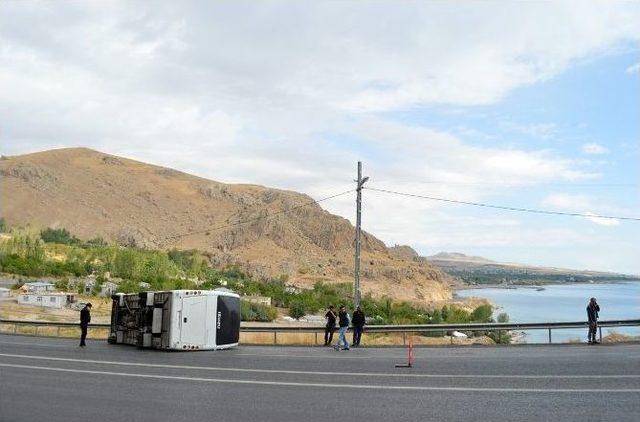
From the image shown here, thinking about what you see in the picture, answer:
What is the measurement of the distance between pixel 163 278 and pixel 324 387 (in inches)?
3046

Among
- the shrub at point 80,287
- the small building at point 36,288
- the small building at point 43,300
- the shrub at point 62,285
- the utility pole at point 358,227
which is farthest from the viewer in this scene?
the shrub at point 62,285

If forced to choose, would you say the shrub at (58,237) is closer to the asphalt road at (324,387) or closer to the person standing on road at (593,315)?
the asphalt road at (324,387)

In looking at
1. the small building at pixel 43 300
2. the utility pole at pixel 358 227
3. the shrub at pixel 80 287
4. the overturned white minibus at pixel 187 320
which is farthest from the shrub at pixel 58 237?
the overturned white minibus at pixel 187 320

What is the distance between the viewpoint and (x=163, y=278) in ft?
287

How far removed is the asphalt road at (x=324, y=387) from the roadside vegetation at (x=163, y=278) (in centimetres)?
4926

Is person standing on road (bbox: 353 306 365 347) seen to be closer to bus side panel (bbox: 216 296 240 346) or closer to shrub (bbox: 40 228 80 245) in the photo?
bus side panel (bbox: 216 296 240 346)

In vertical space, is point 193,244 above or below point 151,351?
above

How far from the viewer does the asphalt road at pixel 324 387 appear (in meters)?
A: 10.4

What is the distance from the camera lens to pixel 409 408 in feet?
35.1

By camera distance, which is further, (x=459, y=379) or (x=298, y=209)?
(x=298, y=209)

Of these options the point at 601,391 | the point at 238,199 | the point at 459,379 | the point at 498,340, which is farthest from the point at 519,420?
the point at 238,199

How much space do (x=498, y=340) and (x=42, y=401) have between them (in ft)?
97.9

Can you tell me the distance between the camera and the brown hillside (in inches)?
5202

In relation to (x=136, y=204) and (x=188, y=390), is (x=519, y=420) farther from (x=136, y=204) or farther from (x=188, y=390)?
(x=136, y=204)
